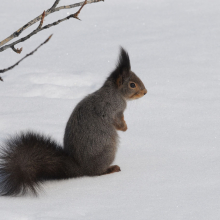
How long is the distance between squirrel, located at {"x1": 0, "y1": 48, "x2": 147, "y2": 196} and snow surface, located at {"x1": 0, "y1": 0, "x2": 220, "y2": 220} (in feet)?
0.34

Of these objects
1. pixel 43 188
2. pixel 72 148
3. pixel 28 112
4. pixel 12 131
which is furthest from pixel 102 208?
pixel 28 112

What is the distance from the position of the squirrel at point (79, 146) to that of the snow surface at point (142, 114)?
0.10 meters

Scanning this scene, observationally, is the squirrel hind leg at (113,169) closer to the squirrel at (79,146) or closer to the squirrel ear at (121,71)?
the squirrel at (79,146)

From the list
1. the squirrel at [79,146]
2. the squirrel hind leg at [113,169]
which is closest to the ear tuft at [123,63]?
the squirrel at [79,146]

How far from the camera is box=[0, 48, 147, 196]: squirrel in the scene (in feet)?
11.5

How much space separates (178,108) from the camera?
5.75 m

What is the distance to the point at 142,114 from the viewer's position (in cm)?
560

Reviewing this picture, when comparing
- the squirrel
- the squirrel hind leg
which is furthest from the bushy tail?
the squirrel hind leg

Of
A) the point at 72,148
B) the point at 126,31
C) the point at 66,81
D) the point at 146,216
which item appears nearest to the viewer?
the point at 146,216

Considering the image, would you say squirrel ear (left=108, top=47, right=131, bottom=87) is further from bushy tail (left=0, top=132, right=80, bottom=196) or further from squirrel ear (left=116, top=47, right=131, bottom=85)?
bushy tail (left=0, top=132, right=80, bottom=196)

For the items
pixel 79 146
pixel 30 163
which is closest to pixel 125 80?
pixel 79 146

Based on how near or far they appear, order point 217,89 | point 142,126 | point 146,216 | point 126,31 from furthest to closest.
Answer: point 126,31 < point 217,89 < point 142,126 < point 146,216

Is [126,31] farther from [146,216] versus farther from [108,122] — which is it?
[146,216]

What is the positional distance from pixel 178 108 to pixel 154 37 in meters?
4.10
